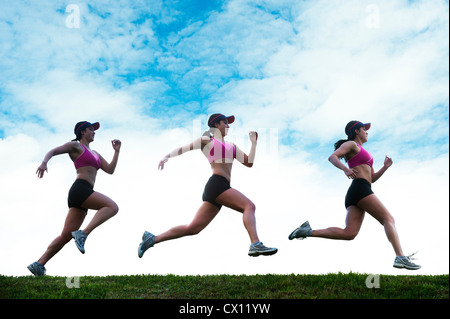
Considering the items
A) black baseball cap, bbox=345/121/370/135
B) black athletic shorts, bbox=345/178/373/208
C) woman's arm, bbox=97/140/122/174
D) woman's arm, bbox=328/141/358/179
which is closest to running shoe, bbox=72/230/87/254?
woman's arm, bbox=97/140/122/174

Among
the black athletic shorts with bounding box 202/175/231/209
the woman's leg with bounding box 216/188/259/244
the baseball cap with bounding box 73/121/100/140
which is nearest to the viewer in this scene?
the woman's leg with bounding box 216/188/259/244

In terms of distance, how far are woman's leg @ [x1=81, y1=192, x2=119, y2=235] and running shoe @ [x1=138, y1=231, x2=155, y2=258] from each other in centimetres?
87

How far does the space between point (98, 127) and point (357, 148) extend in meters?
5.28

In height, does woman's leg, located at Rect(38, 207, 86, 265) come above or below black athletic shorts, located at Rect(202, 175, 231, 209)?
below

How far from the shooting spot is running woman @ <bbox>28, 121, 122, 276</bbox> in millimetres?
7961

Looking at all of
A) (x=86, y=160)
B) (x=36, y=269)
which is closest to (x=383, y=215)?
(x=86, y=160)

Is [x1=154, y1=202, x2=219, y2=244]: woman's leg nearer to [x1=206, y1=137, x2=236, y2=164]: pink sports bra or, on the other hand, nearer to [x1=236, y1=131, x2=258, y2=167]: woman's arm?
[x1=206, y1=137, x2=236, y2=164]: pink sports bra

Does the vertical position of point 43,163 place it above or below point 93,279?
above

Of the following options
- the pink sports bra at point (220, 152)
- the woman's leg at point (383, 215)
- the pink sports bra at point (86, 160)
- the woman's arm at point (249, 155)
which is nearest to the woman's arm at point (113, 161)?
the pink sports bra at point (86, 160)
